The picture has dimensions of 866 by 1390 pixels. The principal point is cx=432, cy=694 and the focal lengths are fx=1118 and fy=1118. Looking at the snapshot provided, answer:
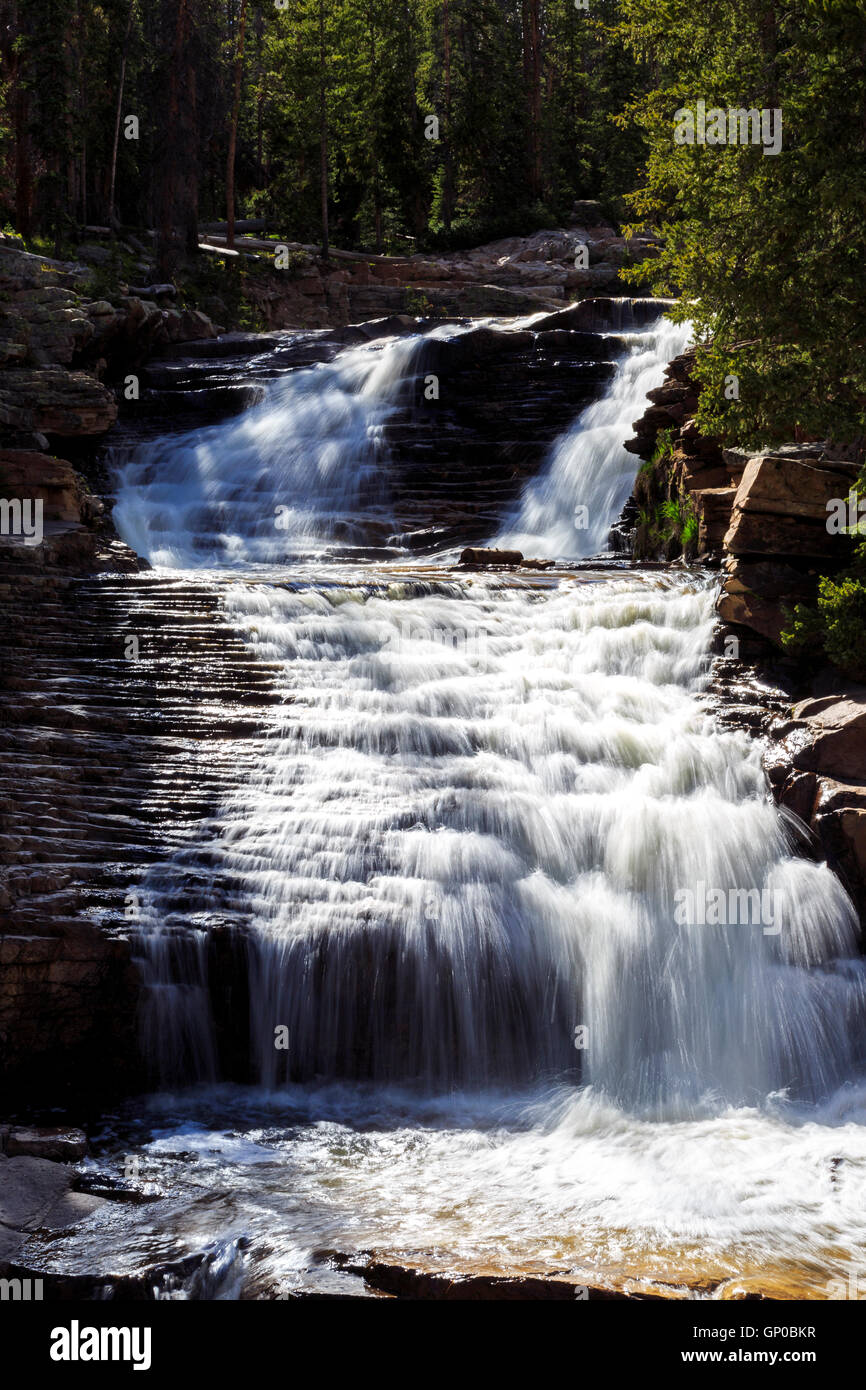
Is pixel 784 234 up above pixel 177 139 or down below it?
below

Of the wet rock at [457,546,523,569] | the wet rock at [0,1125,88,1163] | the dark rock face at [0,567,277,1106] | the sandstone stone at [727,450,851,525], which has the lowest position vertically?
the wet rock at [0,1125,88,1163]

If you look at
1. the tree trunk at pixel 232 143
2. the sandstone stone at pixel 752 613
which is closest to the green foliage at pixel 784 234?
the sandstone stone at pixel 752 613

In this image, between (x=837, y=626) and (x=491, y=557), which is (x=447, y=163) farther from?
(x=837, y=626)

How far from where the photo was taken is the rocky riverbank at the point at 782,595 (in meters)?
8.77

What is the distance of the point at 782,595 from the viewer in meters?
11.0

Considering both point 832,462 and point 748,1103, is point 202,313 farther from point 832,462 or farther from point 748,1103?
point 748,1103

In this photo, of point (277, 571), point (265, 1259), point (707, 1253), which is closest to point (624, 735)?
point (707, 1253)

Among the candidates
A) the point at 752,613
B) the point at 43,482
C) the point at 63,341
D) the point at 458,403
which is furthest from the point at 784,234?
the point at 63,341

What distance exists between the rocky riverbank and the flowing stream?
30 cm

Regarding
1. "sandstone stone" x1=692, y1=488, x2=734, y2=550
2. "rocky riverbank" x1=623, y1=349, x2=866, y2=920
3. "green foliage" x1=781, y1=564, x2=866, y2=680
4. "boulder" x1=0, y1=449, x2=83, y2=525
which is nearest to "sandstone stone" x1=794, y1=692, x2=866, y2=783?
"rocky riverbank" x1=623, y1=349, x2=866, y2=920

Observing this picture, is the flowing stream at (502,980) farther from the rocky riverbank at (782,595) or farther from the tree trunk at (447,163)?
the tree trunk at (447,163)

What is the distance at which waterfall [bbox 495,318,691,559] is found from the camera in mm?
18156

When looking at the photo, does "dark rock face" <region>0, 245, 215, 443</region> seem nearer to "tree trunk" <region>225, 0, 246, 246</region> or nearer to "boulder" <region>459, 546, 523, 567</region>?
"boulder" <region>459, 546, 523, 567</region>

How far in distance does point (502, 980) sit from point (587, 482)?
13034 millimetres
